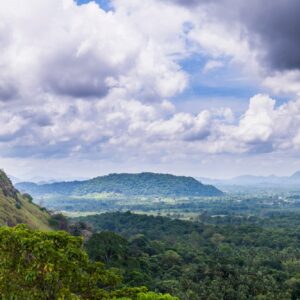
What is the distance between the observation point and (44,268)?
1133 inches

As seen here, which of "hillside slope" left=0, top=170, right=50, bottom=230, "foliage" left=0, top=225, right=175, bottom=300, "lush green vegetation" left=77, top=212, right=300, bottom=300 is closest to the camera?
"foliage" left=0, top=225, right=175, bottom=300

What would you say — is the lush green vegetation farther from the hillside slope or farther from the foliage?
the foliage

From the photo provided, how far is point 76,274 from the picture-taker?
30.5 meters

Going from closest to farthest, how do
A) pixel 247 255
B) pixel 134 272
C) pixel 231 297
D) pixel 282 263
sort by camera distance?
1. pixel 231 297
2. pixel 134 272
3. pixel 282 263
4. pixel 247 255

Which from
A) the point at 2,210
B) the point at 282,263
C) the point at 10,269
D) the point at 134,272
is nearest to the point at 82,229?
the point at 2,210

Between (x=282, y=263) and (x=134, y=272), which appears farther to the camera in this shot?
(x=282, y=263)

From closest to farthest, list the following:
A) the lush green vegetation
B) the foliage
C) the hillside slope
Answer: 1. the foliage
2. the lush green vegetation
3. the hillside slope

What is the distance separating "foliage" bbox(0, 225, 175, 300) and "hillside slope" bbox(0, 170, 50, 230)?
353ft

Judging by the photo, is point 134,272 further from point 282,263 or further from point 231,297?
point 282,263

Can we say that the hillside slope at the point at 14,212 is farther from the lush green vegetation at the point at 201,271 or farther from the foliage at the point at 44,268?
the foliage at the point at 44,268

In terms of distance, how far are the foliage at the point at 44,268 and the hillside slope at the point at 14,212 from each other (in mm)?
107611

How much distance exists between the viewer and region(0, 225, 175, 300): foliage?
28766mm

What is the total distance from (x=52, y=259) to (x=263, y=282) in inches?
4225

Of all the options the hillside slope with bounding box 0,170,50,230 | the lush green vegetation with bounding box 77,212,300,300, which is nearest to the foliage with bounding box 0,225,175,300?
the lush green vegetation with bounding box 77,212,300,300
